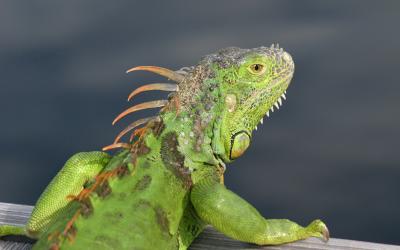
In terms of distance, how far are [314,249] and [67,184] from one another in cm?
185

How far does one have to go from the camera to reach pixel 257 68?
5516 millimetres

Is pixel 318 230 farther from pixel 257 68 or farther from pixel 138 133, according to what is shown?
pixel 138 133

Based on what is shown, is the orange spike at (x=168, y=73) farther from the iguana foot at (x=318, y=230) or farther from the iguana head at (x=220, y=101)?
the iguana foot at (x=318, y=230)

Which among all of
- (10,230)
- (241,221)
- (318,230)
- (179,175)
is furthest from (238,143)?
(10,230)

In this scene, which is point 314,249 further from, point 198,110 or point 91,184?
point 91,184

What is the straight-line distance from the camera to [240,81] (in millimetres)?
5402

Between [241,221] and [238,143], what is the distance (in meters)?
0.68

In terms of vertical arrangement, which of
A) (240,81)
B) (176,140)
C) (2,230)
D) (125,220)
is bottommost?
(2,230)

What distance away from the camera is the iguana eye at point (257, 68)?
5.48m

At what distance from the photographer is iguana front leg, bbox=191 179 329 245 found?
194 inches

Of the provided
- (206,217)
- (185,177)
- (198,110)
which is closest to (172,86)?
(198,110)

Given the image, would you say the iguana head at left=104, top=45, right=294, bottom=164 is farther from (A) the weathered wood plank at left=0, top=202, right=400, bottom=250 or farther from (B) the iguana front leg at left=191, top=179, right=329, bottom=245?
(A) the weathered wood plank at left=0, top=202, right=400, bottom=250

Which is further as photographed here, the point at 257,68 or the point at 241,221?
the point at 257,68

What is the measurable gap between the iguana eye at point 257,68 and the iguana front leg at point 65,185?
4.15ft
